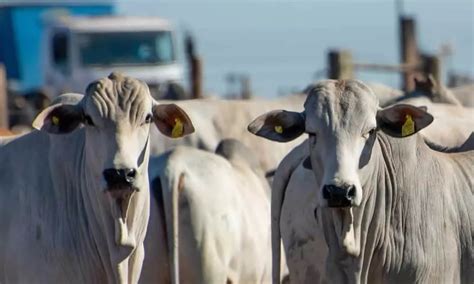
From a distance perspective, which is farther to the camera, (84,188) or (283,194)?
(283,194)

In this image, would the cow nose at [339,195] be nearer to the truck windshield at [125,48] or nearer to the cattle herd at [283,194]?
the cattle herd at [283,194]

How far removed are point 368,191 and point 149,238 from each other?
207cm

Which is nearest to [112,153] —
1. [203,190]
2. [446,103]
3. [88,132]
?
[88,132]

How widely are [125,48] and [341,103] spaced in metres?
21.4

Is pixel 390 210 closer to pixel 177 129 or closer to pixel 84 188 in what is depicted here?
pixel 177 129

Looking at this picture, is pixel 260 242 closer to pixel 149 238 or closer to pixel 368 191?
pixel 149 238

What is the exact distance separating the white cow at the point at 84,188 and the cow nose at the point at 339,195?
1.04m

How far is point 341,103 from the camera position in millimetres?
9695

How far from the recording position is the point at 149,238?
37.5 feet

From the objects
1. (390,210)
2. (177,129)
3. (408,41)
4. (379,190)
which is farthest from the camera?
(408,41)

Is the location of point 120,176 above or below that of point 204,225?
above

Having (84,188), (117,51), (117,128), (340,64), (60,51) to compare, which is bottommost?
(60,51)

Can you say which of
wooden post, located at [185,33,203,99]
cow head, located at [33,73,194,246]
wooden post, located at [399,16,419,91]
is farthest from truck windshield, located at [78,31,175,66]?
cow head, located at [33,73,194,246]

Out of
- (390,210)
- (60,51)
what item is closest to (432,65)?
(60,51)
